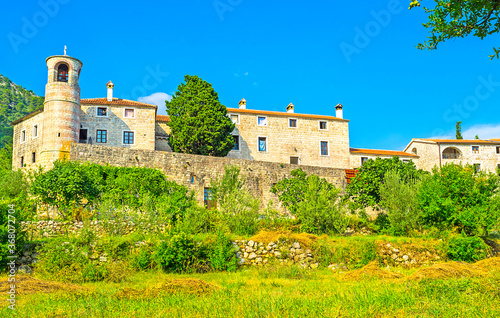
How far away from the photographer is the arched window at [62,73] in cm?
2724

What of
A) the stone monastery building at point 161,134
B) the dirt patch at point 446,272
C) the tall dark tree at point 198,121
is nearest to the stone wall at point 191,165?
the stone monastery building at point 161,134

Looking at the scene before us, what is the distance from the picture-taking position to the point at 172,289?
9.53m

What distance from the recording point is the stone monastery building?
26.7 meters

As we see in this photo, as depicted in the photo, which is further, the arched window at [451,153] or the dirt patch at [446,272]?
the arched window at [451,153]

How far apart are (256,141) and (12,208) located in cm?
2641

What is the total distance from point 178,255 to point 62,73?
1949 cm

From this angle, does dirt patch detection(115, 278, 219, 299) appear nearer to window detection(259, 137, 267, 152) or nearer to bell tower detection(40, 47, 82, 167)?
bell tower detection(40, 47, 82, 167)

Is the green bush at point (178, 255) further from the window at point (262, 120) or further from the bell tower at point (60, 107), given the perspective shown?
the window at point (262, 120)

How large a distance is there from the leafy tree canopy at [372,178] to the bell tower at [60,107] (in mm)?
17623

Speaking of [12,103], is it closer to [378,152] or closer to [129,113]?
[129,113]

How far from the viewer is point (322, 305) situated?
7836 millimetres

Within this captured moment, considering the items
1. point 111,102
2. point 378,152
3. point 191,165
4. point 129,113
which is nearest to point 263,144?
point 378,152

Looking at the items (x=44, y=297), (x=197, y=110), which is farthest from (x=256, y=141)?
(x=44, y=297)

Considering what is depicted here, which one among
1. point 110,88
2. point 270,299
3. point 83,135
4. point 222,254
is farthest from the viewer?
point 110,88
